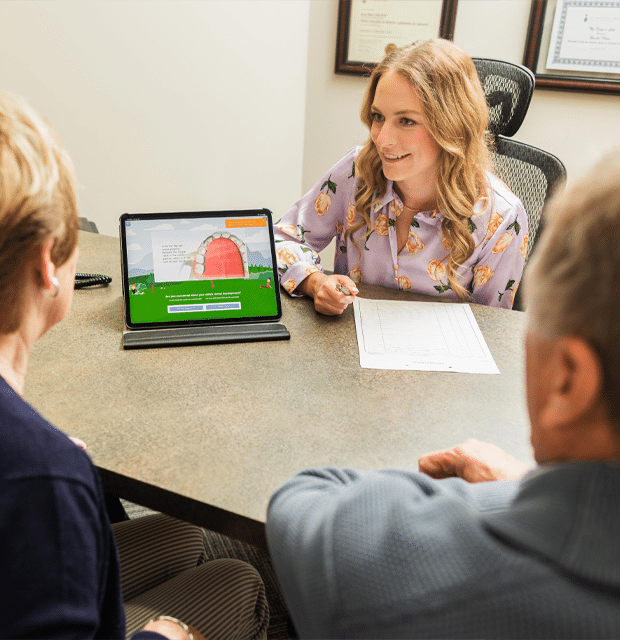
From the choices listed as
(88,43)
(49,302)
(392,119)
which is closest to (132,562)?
(49,302)

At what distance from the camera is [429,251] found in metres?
1.53

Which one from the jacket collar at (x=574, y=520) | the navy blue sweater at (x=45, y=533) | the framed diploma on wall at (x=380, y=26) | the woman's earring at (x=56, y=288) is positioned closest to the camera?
the jacket collar at (x=574, y=520)

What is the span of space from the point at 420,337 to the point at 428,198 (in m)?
0.57

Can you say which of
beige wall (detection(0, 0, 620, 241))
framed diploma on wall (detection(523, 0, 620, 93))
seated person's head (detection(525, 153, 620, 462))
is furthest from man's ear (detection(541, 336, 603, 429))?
framed diploma on wall (detection(523, 0, 620, 93))

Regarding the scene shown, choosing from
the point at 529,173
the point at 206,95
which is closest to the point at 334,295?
the point at 529,173

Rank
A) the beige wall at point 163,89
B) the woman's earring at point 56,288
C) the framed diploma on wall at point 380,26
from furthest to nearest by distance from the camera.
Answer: the framed diploma on wall at point 380,26 < the beige wall at point 163,89 < the woman's earring at point 56,288

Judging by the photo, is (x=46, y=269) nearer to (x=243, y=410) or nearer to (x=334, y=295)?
(x=243, y=410)

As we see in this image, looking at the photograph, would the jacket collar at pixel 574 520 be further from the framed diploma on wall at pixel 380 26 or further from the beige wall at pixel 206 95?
the framed diploma on wall at pixel 380 26

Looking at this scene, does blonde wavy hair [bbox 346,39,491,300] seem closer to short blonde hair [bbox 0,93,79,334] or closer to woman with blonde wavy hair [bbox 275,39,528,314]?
woman with blonde wavy hair [bbox 275,39,528,314]

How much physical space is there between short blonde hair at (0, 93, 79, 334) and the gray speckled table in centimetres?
28

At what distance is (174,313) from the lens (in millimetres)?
1163

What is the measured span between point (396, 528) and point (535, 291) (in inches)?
8.4

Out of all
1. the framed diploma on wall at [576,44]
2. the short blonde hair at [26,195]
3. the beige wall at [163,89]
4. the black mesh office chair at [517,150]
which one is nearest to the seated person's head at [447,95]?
the black mesh office chair at [517,150]

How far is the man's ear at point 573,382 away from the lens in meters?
0.38
